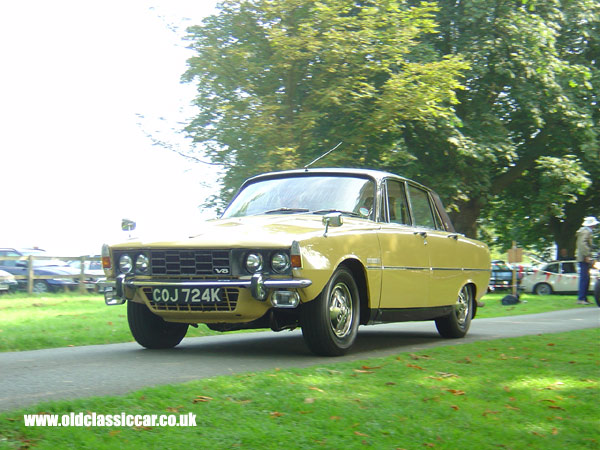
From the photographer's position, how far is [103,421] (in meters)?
4.23

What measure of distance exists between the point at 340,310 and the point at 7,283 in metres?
20.7

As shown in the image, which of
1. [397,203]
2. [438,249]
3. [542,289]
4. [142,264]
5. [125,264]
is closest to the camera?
[142,264]

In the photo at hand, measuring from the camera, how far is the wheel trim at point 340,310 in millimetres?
7508

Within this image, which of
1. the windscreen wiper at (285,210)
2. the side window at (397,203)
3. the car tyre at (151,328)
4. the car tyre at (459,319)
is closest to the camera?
the car tyre at (151,328)

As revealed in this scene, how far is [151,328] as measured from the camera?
8227 mm

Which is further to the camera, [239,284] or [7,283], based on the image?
[7,283]

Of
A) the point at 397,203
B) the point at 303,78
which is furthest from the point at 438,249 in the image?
the point at 303,78


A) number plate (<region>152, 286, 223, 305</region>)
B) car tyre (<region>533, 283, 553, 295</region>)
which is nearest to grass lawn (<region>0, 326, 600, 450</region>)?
number plate (<region>152, 286, 223, 305</region>)

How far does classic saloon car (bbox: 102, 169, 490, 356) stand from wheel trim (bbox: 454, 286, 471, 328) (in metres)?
0.61

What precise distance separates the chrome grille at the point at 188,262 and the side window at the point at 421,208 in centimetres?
326

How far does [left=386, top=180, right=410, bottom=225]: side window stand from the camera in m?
9.12

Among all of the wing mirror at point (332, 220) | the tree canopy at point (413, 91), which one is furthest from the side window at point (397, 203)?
the tree canopy at point (413, 91)

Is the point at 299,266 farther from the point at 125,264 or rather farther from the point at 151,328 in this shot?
the point at 151,328

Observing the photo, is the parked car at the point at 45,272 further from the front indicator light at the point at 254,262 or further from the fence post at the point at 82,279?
the front indicator light at the point at 254,262
